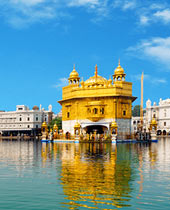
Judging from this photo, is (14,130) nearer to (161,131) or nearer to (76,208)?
(161,131)

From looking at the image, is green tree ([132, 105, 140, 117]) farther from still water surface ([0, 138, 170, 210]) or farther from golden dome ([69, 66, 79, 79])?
still water surface ([0, 138, 170, 210])

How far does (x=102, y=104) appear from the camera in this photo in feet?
173

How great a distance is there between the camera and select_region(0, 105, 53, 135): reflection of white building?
108 meters

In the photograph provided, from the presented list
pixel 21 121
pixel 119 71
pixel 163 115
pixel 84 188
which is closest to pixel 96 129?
pixel 119 71

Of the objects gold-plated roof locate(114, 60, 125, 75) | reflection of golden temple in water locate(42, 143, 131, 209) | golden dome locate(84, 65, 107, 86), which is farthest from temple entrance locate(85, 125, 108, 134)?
reflection of golden temple in water locate(42, 143, 131, 209)

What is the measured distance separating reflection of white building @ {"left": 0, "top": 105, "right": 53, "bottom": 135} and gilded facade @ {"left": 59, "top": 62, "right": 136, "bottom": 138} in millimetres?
52734

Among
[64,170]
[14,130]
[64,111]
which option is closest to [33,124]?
[14,130]

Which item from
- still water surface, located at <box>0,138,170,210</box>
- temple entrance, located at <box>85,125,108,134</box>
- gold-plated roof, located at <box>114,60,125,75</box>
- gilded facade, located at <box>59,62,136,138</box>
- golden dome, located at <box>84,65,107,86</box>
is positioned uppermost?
gold-plated roof, located at <box>114,60,125,75</box>

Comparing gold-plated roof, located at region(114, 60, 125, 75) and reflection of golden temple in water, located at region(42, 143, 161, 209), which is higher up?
gold-plated roof, located at region(114, 60, 125, 75)

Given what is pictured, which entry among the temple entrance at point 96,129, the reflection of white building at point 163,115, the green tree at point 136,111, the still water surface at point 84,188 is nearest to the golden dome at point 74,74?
the temple entrance at point 96,129

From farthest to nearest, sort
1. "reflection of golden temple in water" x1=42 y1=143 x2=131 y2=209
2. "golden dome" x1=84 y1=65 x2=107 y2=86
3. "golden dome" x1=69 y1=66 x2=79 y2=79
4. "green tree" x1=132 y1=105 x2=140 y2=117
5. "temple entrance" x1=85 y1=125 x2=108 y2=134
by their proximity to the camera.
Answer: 1. "green tree" x1=132 y1=105 x2=140 y2=117
2. "golden dome" x1=69 y1=66 x2=79 y2=79
3. "golden dome" x1=84 y1=65 x2=107 y2=86
4. "temple entrance" x1=85 y1=125 x2=108 y2=134
5. "reflection of golden temple in water" x1=42 y1=143 x2=131 y2=209

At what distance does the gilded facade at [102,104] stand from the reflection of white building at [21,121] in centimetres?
5273

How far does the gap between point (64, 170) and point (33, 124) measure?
9386 cm

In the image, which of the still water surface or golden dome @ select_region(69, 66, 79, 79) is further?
golden dome @ select_region(69, 66, 79, 79)
